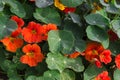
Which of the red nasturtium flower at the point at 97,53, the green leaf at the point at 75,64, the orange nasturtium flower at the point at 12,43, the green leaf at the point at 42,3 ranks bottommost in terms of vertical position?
the green leaf at the point at 75,64

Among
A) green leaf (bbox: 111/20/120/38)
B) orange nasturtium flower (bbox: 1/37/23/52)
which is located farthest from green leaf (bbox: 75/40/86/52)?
orange nasturtium flower (bbox: 1/37/23/52)

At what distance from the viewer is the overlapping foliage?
9.35ft

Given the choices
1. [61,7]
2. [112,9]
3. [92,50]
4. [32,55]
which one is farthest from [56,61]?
[112,9]

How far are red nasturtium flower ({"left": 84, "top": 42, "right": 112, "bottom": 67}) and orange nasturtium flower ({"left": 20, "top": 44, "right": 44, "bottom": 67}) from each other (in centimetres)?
30

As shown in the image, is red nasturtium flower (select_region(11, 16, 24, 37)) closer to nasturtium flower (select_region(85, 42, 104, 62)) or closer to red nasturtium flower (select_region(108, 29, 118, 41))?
nasturtium flower (select_region(85, 42, 104, 62))

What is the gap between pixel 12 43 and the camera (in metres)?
2.89

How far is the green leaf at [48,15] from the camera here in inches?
117

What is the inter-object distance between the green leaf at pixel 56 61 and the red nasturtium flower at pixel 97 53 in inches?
6.5

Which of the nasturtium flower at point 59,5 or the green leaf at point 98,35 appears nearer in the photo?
the green leaf at point 98,35

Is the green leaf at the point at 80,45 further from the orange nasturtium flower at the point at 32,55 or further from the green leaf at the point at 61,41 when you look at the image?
the orange nasturtium flower at the point at 32,55

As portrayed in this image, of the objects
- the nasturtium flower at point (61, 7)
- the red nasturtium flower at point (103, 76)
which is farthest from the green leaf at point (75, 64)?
the nasturtium flower at point (61, 7)

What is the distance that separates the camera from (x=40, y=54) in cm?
286

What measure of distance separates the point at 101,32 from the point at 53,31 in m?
0.30

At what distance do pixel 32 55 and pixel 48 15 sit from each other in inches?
11.5
